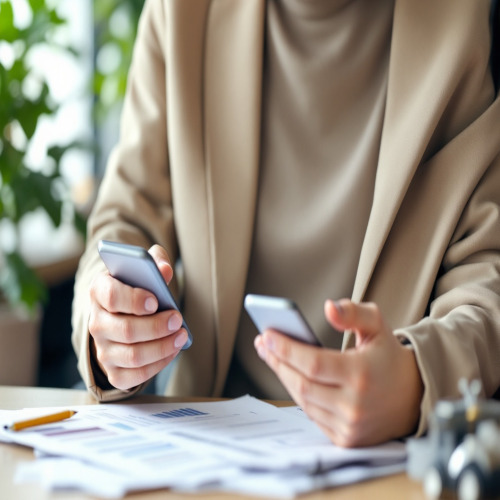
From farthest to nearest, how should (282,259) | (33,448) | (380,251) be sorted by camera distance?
1. (282,259)
2. (380,251)
3. (33,448)

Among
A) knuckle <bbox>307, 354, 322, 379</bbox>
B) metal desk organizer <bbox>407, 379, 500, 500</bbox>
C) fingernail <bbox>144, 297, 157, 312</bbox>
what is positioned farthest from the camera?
fingernail <bbox>144, 297, 157, 312</bbox>

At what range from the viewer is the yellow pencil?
0.80 meters

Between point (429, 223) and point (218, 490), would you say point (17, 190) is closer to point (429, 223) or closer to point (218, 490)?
point (429, 223)

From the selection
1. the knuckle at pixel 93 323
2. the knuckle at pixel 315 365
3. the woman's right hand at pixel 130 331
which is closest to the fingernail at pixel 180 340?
the woman's right hand at pixel 130 331

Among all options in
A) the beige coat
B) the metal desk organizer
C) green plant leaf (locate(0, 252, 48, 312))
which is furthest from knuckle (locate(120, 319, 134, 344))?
green plant leaf (locate(0, 252, 48, 312))

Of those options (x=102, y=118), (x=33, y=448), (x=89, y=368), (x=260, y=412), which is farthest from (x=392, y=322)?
(x=102, y=118)

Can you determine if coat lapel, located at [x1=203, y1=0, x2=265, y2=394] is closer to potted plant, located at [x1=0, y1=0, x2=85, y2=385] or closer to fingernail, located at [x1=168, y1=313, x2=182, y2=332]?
fingernail, located at [x1=168, y1=313, x2=182, y2=332]

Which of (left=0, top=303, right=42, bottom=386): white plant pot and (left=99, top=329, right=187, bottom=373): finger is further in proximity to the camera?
(left=0, top=303, right=42, bottom=386): white plant pot

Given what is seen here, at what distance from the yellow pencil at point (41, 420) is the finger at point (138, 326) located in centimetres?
10

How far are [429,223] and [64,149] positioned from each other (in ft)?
5.41

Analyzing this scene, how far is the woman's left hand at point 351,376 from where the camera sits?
0.70 m

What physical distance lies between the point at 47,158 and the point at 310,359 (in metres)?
1.93

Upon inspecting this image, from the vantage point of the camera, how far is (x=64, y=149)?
246cm

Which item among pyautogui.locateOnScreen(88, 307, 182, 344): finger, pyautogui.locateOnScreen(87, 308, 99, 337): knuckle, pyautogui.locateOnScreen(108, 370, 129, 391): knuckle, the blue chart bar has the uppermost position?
pyautogui.locateOnScreen(88, 307, 182, 344): finger
